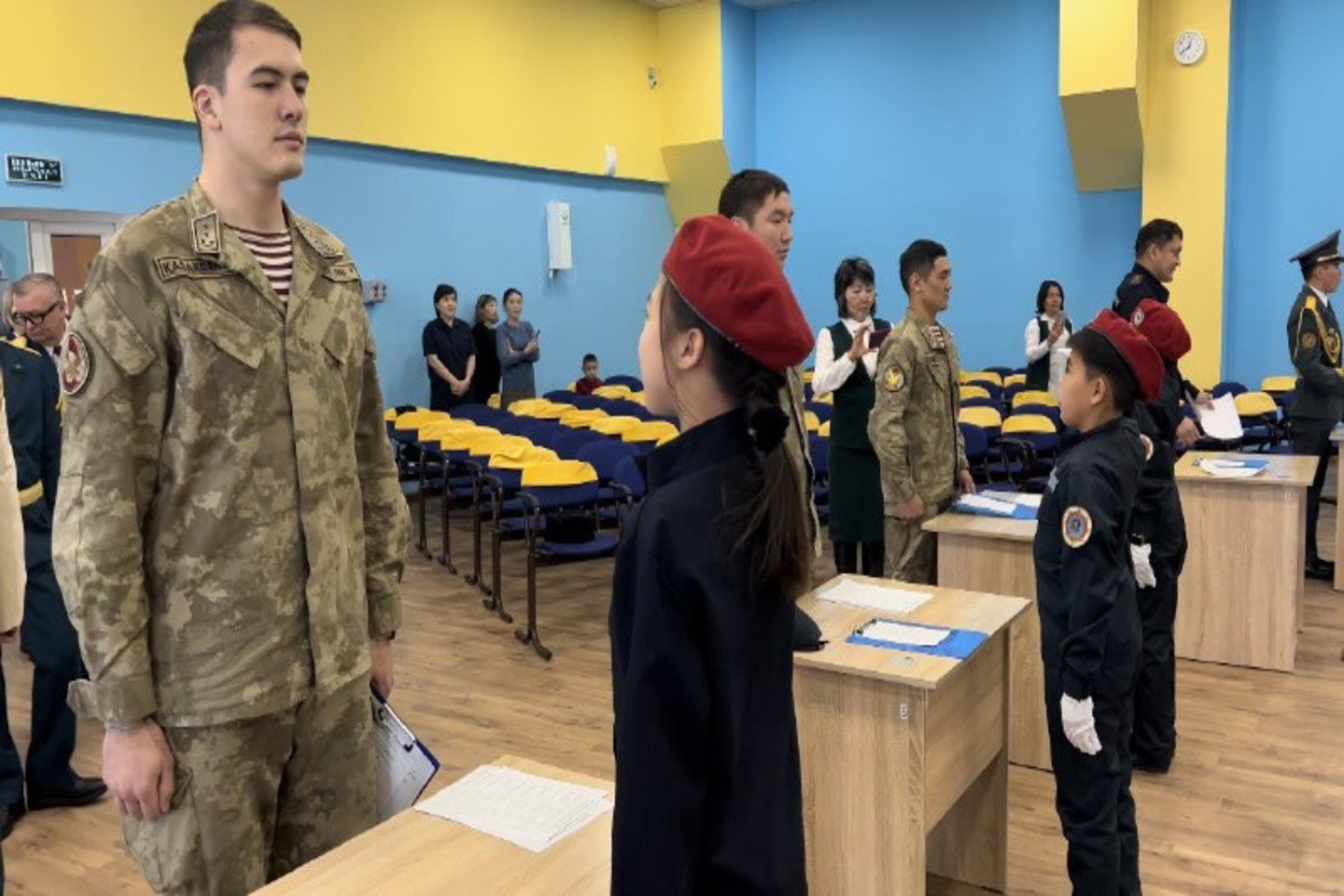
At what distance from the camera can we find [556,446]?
265 inches

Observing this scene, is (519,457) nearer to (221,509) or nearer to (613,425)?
(613,425)

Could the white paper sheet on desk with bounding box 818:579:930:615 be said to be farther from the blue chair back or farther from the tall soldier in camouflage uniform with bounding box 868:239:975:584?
the blue chair back

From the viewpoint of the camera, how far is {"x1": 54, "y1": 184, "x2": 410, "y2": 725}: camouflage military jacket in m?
1.46

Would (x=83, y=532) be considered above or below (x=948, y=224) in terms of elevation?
below

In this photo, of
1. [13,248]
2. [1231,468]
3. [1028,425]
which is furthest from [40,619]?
[1028,425]

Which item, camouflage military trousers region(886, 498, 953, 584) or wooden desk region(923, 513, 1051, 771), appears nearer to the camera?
wooden desk region(923, 513, 1051, 771)

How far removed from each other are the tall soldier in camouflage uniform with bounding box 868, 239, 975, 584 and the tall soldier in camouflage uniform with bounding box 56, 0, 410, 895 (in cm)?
261

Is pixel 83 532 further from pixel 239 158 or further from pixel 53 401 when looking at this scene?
pixel 53 401

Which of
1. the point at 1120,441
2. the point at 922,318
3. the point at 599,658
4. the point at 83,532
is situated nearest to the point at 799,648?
the point at 1120,441

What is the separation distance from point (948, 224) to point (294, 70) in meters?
10.6

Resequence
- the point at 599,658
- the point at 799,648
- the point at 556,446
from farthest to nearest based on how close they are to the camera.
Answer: the point at 556,446 < the point at 599,658 < the point at 799,648

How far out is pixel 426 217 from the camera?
9.83m

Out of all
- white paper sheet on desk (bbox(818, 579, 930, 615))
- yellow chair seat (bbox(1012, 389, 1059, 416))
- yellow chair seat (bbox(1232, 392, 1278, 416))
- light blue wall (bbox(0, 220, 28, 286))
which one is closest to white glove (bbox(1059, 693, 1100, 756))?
white paper sheet on desk (bbox(818, 579, 930, 615))

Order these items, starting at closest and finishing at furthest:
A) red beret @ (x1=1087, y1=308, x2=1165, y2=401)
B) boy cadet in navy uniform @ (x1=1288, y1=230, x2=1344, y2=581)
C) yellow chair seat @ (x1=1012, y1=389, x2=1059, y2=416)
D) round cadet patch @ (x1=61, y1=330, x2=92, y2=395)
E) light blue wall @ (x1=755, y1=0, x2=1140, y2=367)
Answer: round cadet patch @ (x1=61, y1=330, x2=92, y2=395)
red beret @ (x1=1087, y1=308, x2=1165, y2=401)
boy cadet in navy uniform @ (x1=1288, y1=230, x2=1344, y2=581)
yellow chair seat @ (x1=1012, y1=389, x2=1059, y2=416)
light blue wall @ (x1=755, y1=0, x2=1140, y2=367)
